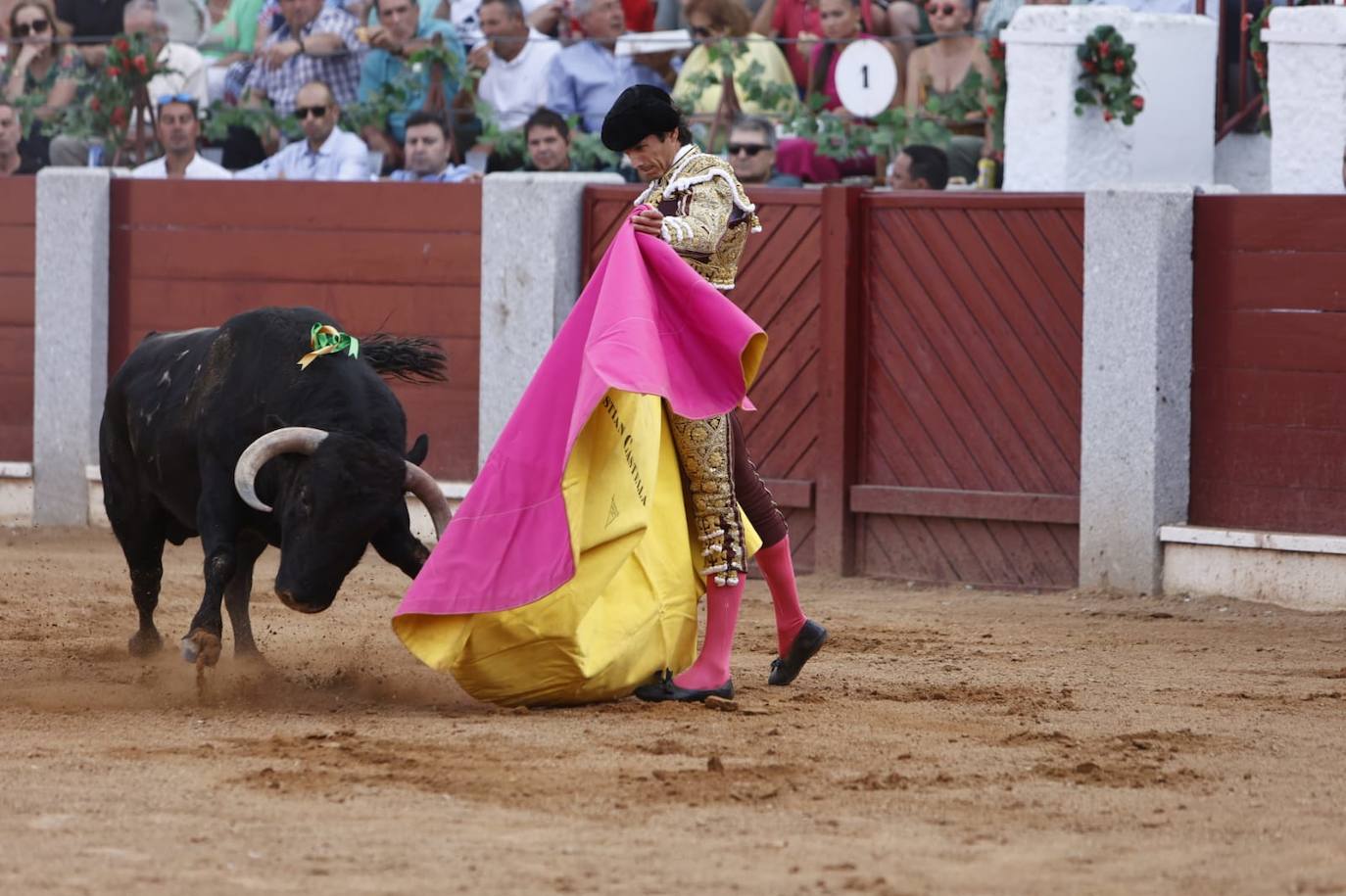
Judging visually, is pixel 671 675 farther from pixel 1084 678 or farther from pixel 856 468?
pixel 856 468

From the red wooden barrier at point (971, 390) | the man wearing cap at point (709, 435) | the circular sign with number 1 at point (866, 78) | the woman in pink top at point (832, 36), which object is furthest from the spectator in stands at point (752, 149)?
the man wearing cap at point (709, 435)

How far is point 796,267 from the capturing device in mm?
7293

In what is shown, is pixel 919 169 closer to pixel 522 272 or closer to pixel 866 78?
pixel 866 78

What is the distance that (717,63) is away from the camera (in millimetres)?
8461

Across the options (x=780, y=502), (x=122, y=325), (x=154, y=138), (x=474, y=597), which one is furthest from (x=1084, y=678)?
(x=154, y=138)

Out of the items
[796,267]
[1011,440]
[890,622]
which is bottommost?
[890,622]

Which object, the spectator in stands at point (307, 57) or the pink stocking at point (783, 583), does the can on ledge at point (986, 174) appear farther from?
the pink stocking at point (783, 583)

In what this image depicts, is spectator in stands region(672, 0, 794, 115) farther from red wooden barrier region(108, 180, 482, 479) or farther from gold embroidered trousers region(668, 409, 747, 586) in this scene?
gold embroidered trousers region(668, 409, 747, 586)

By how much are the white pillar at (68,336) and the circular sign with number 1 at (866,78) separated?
291cm

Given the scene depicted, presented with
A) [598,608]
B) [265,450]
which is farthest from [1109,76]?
[265,450]

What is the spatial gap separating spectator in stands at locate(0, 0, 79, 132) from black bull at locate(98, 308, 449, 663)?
4707mm

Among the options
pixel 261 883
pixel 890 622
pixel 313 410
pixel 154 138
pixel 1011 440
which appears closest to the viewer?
pixel 261 883

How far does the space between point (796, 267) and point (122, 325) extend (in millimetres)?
2866

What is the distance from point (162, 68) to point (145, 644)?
4562 millimetres
